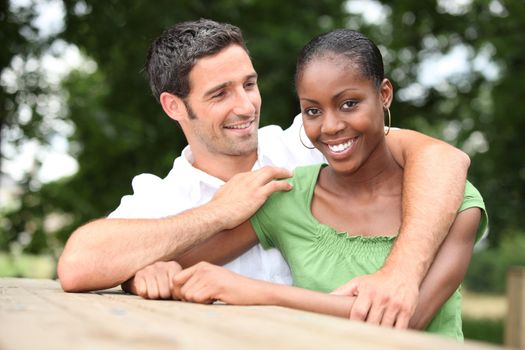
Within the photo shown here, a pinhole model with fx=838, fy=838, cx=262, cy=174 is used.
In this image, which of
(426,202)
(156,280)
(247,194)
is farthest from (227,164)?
(426,202)

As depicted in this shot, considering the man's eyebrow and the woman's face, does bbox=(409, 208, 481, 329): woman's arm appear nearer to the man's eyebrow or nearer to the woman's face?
the woman's face

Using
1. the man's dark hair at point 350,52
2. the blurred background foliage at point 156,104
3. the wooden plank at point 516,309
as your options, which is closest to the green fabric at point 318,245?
the man's dark hair at point 350,52

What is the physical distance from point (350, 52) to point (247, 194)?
24.6 inches

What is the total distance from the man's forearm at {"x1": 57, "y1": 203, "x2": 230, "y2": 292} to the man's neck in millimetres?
818

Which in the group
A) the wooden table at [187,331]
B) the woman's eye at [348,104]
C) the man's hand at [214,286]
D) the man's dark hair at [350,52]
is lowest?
the man's hand at [214,286]

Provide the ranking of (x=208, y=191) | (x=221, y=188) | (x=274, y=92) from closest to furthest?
1. (x=221, y=188)
2. (x=208, y=191)
3. (x=274, y=92)

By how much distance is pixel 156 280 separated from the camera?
2.71m

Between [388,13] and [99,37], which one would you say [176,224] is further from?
[388,13]

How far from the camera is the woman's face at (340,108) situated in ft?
9.22

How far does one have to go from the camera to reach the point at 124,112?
10094 millimetres

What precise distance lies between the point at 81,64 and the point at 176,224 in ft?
49.9

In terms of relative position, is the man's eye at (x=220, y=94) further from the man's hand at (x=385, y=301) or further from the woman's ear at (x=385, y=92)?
the man's hand at (x=385, y=301)

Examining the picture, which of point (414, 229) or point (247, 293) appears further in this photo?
point (414, 229)

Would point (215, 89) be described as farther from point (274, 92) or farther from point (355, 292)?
point (274, 92)
